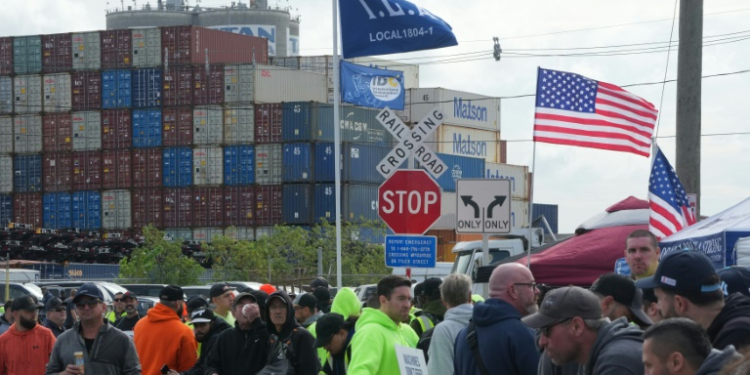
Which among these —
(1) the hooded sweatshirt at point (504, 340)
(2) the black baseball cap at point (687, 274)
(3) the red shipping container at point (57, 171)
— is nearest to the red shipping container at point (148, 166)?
(3) the red shipping container at point (57, 171)

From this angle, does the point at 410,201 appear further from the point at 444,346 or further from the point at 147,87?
the point at 147,87

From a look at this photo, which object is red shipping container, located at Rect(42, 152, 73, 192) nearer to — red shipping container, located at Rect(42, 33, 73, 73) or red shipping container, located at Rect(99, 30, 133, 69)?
red shipping container, located at Rect(42, 33, 73, 73)

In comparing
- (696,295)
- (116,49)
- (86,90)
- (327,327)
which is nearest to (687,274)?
(696,295)

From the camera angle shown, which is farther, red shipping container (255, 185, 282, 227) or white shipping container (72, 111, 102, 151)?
white shipping container (72, 111, 102, 151)

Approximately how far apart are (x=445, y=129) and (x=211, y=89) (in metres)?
13.7

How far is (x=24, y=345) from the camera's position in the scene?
430 inches

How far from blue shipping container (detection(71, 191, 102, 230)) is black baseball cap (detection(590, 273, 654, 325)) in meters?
72.5

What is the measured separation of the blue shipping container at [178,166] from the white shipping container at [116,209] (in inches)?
118

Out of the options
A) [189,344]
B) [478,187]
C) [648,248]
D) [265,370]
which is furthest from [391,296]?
[478,187]

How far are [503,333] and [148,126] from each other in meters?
69.7

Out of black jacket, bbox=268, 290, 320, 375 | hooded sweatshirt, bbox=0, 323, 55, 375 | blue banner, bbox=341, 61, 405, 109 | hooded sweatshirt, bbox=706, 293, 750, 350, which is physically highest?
blue banner, bbox=341, 61, 405, 109

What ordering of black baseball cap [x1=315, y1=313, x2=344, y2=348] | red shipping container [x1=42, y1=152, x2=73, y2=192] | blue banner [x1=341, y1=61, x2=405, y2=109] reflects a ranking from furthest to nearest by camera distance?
1. red shipping container [x1=42, y1=152, x2=73, y2=192]
2. blue banner [x1=341, y1=61, x2=405, y2=109]
3. black baseball cap [x1=315, y1=313, x2=344, y2=348]

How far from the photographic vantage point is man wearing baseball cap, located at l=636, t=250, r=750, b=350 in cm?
560

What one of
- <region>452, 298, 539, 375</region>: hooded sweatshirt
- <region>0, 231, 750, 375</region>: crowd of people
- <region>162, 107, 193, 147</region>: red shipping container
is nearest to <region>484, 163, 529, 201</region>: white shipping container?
<region>162, 107, 193, 147</region>: red shipping container
